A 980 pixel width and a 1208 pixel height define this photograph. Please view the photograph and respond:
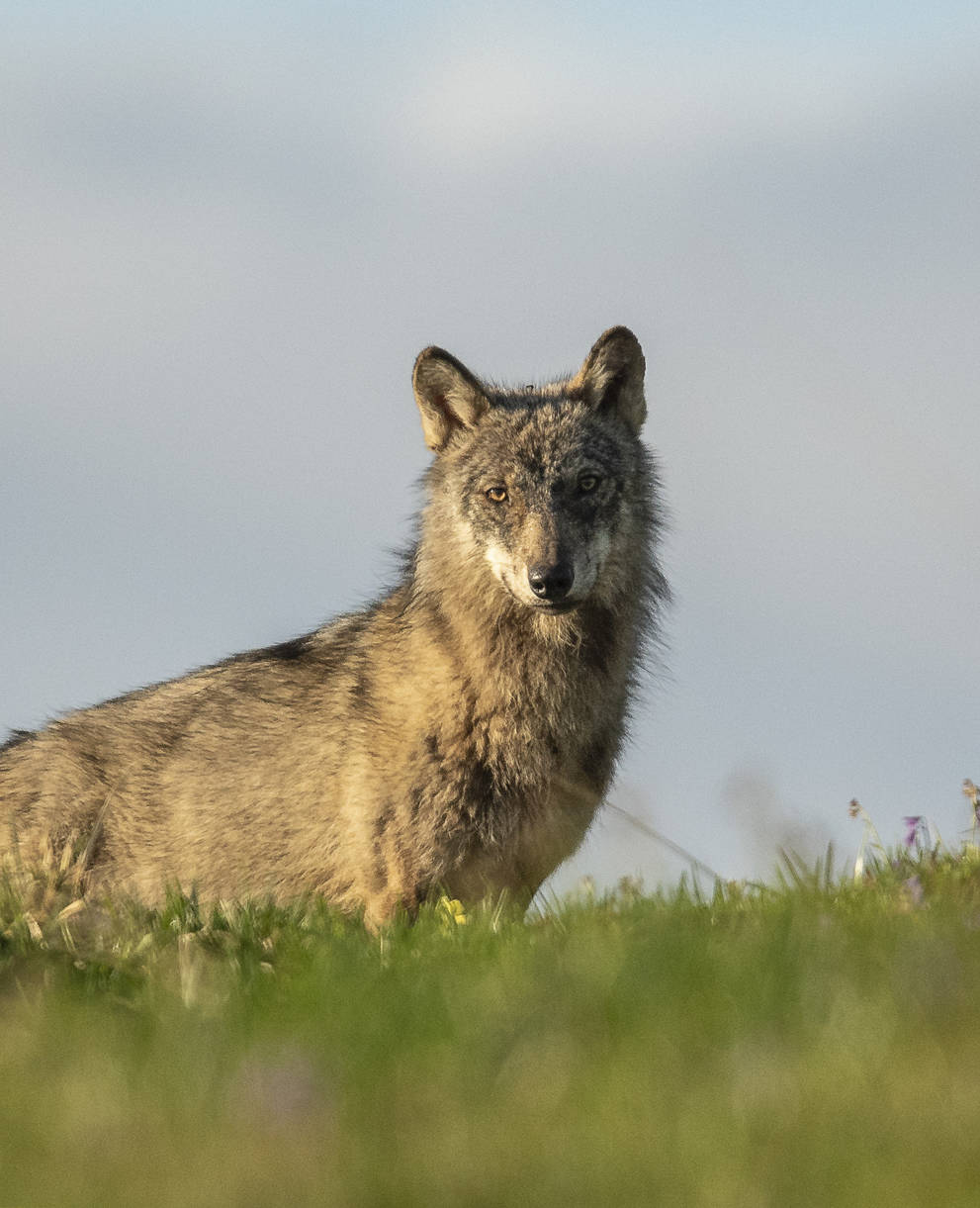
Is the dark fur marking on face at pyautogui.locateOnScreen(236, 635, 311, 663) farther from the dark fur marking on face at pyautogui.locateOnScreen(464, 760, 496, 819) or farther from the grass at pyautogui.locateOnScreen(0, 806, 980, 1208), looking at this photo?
the grass at pyautogui.locateOnScreen(0, 806, 980, 1208)

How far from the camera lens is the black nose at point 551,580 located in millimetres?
7566

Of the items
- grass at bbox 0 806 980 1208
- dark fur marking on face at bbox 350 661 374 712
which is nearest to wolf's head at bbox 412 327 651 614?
dark fur marking on face at bbox 350 661 374 712

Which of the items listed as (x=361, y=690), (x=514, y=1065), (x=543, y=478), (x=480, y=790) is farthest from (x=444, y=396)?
(x=514, y=1065)

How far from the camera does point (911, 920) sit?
4.53m

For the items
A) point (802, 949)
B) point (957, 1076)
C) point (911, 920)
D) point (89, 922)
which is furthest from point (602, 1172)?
point (89, 922)

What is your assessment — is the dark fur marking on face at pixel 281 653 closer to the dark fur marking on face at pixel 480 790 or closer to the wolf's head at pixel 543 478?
the wolf's head at pixel 543 478

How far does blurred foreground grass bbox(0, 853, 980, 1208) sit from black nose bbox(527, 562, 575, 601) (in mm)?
2688

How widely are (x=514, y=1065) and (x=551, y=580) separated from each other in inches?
176

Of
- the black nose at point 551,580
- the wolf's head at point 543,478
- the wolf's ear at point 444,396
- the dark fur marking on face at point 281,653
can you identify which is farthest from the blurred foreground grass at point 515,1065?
the wolf's ear at point 444,396

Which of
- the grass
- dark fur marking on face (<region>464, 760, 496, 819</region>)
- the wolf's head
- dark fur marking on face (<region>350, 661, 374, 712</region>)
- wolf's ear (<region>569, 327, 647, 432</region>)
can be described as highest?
wolf's ear (<region>569, 327, 647, 432</region>)

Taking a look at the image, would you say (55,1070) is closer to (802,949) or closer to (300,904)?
(802,949)

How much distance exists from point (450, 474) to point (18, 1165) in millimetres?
5973

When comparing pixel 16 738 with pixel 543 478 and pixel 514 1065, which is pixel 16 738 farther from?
pixel 514 1065

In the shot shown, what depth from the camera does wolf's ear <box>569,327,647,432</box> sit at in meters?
8.64
